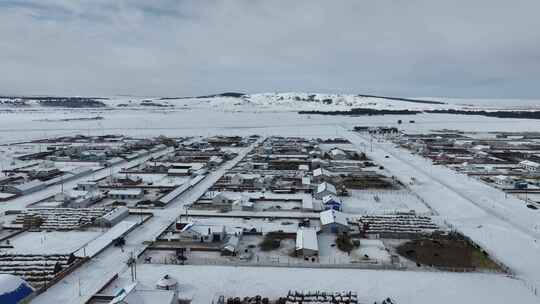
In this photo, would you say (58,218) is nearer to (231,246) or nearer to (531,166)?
(231,246)

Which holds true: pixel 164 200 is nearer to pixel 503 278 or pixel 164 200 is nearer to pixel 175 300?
pixel 175 300

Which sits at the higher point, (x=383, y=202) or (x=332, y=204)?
(x=332, y=204)

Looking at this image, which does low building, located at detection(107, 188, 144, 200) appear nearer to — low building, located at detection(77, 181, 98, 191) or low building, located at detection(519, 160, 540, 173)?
low building, located at detection(77, 181, 98, 191)

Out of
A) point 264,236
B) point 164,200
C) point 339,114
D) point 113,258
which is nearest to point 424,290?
point 264,236

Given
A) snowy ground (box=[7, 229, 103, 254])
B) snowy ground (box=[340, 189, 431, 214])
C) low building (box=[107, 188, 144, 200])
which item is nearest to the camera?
snowy ground (box=[7, 229, 103, 254])

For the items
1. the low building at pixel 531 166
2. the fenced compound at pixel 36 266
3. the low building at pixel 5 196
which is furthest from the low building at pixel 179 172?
the low building at pixel 531 166

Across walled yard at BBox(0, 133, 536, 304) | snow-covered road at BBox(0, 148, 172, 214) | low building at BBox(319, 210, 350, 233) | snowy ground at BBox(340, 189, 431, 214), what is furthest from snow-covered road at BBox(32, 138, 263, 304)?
snowy ground at BBox(340, 189, 431, 214)

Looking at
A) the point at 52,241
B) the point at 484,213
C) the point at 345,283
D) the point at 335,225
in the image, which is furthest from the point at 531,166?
the point at 52,241

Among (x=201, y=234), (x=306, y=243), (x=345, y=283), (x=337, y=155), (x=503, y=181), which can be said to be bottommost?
(x=345, y=283)

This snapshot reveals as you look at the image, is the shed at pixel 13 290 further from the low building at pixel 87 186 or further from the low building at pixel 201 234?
the low building at pixel 87 186
